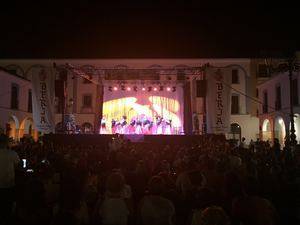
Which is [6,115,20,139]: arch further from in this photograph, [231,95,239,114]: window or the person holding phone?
the person holding phone

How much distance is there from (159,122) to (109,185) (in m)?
20.9

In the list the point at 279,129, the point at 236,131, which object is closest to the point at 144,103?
the point at 279,129

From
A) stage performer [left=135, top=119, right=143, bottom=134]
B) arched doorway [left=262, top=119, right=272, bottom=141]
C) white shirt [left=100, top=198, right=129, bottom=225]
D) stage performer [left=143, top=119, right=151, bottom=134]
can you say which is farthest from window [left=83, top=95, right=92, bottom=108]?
white shirt [left=100, top=198, right=129, bottom=225]

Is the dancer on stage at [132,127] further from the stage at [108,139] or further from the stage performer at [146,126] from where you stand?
the stage at [108,139]

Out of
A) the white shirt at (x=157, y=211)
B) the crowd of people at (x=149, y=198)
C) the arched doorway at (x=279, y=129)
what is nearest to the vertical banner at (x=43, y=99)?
the crowd of people at (x=149, y=198)

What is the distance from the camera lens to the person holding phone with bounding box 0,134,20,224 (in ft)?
17.1

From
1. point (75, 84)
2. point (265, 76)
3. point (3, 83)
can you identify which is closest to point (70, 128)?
point (3, 83)

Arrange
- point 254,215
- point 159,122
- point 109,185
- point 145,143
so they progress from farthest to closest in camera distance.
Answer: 1. point 159,122
2. point 145,143
3. point 109,185
4. point 254,215

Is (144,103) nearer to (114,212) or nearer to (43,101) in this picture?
(43,101)

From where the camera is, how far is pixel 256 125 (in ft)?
124

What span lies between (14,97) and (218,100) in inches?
871

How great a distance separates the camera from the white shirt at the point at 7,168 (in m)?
5.22

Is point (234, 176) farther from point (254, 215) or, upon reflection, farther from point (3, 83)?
point (3, 83)

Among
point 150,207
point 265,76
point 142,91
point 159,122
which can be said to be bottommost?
point 150,207
